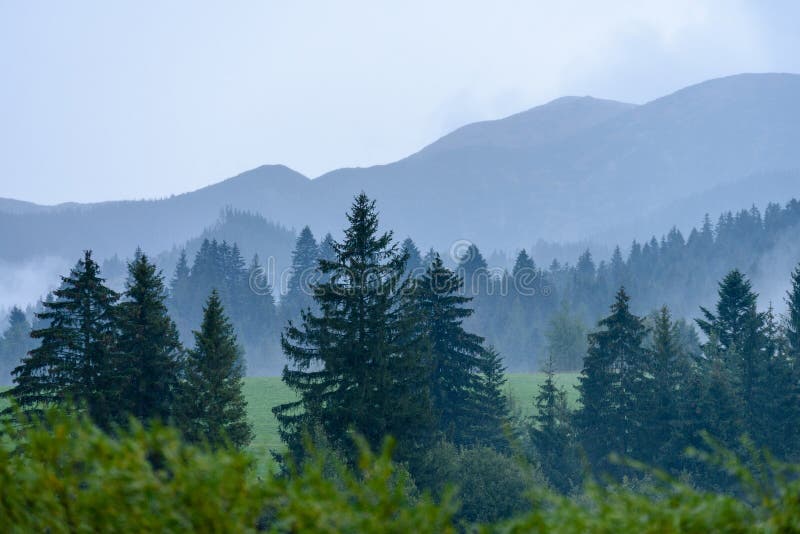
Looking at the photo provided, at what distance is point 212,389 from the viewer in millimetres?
31984

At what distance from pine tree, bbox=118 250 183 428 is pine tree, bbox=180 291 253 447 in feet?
2.60

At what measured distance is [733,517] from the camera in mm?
4469

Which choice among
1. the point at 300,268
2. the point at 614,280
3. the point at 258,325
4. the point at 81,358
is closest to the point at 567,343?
the point at 300,268

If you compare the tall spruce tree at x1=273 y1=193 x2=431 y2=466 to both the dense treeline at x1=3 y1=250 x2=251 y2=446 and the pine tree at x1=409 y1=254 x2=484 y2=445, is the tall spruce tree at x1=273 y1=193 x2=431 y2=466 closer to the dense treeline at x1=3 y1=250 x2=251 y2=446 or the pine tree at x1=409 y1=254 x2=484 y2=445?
the dense treeline at x1=3 y1=250 x2=251 y2=446

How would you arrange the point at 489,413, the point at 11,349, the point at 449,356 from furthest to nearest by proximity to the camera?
the point at 11,349 < the point at 489,413 < the point at 449,356

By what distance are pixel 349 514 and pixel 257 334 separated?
452 feet

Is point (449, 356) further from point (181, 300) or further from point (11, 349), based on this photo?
point (181, 300)

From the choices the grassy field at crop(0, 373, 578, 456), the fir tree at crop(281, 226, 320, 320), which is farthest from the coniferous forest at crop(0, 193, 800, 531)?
the fir tree at crop(281, 226, 320, 320)

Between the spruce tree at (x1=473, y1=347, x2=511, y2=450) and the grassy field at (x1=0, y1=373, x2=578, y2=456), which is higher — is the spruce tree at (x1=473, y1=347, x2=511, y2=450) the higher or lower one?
the higher one

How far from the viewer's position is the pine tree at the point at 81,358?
29.6 meters

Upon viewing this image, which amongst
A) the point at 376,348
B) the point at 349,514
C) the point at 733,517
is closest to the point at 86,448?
the point at 349,514

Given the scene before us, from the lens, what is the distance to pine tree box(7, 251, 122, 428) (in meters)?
29.6

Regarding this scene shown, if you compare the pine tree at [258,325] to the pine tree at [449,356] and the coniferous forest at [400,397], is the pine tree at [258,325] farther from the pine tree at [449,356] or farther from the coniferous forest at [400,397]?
the pine tree at [449,356]

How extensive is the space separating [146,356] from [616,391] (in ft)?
92.7
